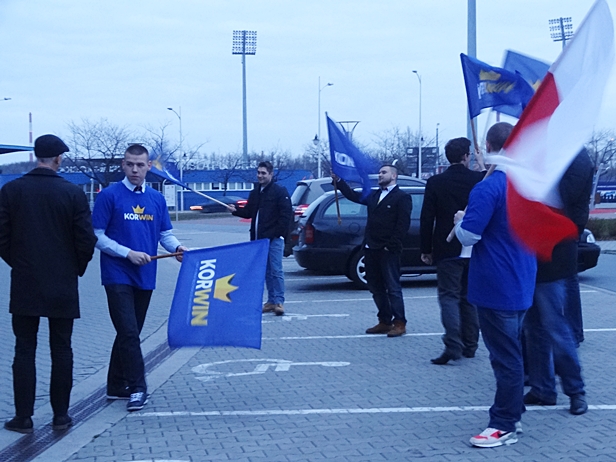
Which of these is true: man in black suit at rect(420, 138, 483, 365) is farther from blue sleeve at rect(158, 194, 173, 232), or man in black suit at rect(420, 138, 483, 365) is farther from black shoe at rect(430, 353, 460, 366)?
blue sleeve at rect(158, 194, 173, 232)

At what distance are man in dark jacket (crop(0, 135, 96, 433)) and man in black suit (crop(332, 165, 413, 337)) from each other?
3.97 meters

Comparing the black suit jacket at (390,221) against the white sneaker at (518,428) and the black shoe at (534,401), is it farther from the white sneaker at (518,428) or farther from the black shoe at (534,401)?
the white sneaker at (518,428)

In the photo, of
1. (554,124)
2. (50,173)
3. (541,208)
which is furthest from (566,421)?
(50,173)

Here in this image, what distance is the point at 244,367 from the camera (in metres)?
8.02

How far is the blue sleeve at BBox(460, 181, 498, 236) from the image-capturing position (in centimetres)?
521

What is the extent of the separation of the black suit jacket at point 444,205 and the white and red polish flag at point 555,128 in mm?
2715

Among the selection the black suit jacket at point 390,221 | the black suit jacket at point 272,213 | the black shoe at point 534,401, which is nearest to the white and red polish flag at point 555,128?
the black shoe at point 534,401

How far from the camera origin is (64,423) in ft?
19.4

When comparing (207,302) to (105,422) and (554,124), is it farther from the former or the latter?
(554,124)

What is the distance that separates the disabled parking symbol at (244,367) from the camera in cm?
775

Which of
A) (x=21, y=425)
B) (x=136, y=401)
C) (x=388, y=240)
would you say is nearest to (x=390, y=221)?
(x=388, y=240)

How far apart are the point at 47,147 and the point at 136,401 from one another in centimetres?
188

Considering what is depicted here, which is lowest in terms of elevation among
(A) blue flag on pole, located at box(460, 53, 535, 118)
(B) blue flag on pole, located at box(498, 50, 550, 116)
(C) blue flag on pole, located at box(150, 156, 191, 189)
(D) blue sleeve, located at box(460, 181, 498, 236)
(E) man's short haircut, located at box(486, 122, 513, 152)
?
(D) blue sleeve, located at box(460, 181, 498, 236)

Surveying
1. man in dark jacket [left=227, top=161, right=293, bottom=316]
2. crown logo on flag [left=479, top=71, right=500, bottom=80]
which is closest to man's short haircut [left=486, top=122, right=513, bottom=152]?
crown logo on flag [left=479, top=71, right=500, bottom=80]
